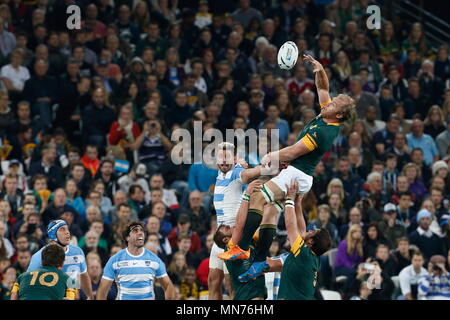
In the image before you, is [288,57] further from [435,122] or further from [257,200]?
[435,122]

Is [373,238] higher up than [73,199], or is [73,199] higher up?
[73,199]

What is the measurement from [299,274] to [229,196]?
1784 mm

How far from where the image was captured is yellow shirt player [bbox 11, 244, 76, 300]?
12664 millimetres

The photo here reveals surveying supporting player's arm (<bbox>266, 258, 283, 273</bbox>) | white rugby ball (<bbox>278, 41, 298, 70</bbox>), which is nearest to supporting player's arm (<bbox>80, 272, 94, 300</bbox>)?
supporting player's arm (<bbox>266, 258, 283, 273</bbox>)

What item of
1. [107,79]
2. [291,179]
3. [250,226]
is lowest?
[250,226]

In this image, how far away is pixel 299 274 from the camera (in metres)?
13.1

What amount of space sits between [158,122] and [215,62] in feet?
9.82

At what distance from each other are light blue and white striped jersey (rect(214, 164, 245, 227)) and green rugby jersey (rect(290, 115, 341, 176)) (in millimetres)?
886

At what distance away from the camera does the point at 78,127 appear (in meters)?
21.4

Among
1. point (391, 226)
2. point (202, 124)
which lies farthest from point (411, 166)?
point (202, 124)

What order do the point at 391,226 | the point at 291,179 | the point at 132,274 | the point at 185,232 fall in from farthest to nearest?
1. the point at 391,226
2. the point at 185,232
3. the point at 132,274
4. the point at 291,179
